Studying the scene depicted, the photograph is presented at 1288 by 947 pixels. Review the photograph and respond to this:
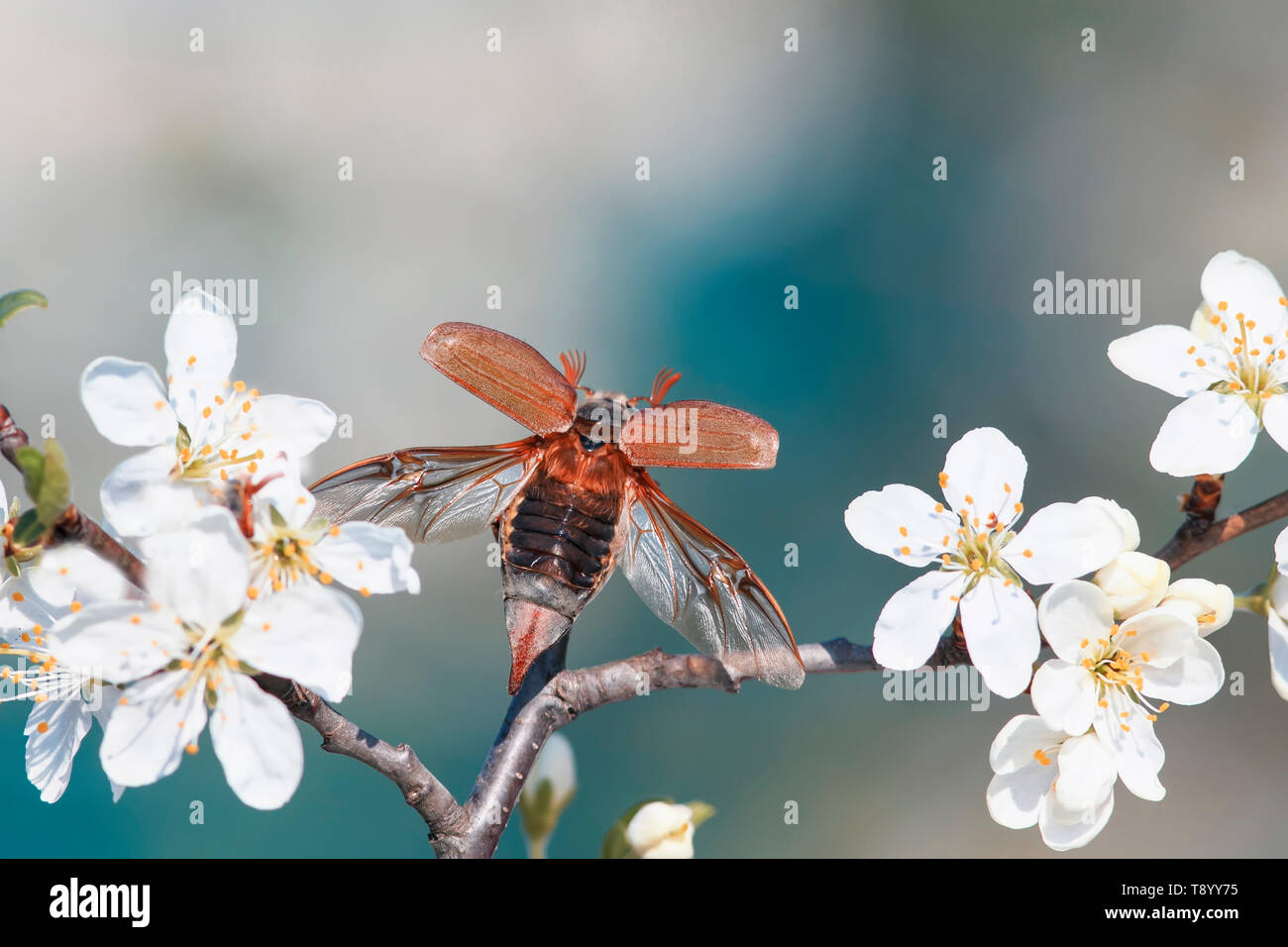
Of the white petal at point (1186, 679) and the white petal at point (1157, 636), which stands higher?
the white petal at point (1157, 636)

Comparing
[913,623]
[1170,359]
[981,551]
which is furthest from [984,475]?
[1170,359]

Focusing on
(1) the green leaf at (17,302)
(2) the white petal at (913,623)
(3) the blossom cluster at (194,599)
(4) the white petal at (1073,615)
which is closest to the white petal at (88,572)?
(3) the blossom cluster at (194,599)

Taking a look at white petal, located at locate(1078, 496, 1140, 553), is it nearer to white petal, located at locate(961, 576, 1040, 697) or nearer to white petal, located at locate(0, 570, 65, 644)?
white petal, located at locate(961, 576, 1040, 697)

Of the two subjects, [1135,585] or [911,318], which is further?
[911,318]

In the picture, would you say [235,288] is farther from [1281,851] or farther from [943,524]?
[1281,851]

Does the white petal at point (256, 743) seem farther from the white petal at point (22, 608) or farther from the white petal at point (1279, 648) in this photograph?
the white petal at point (1279, 648)

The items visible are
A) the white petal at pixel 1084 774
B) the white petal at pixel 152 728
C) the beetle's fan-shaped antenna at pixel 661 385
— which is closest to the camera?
Result: the white petal at pixel 152 728
